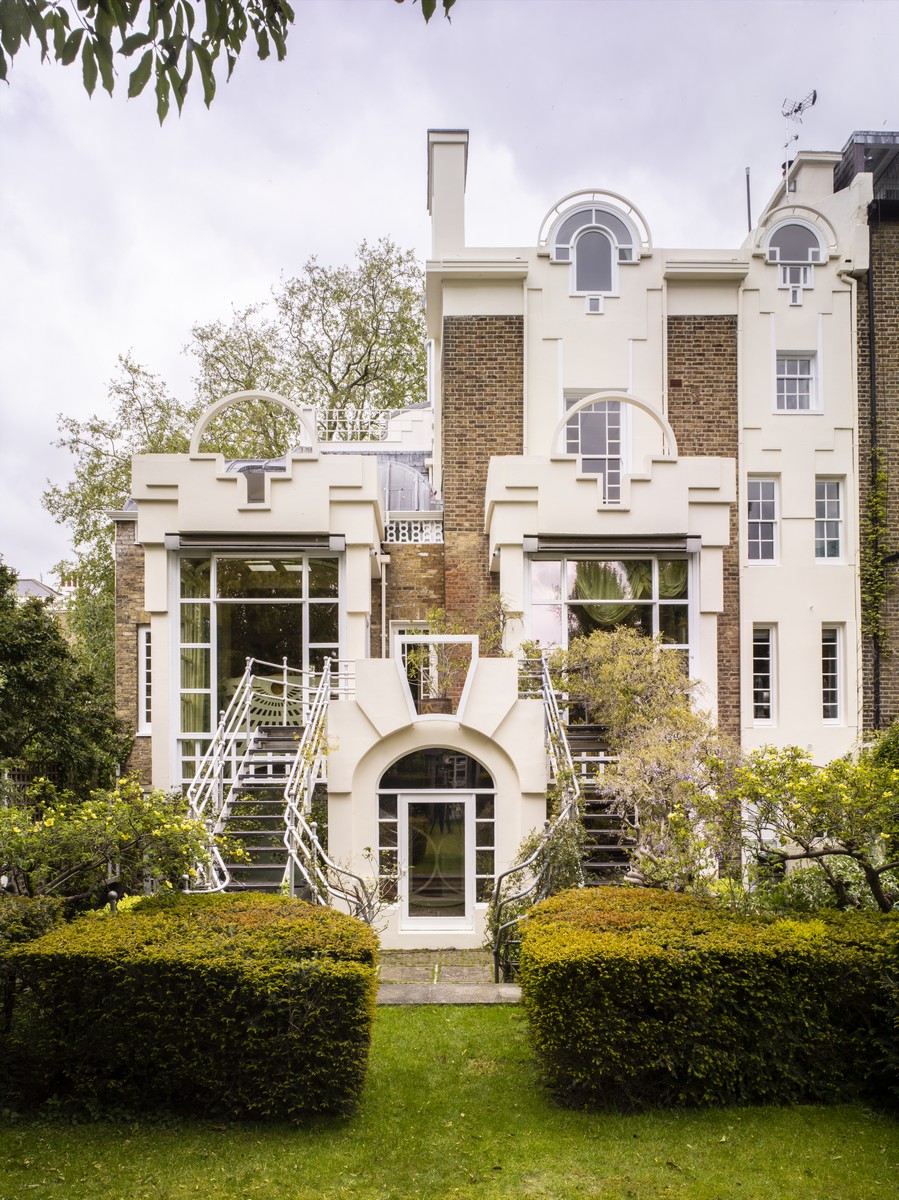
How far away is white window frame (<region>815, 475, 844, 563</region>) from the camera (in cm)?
1864

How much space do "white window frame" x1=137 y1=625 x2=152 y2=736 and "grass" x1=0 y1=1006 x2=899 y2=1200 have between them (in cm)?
1412

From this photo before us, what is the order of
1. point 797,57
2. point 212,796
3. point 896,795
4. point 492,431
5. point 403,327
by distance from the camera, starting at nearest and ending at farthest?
point 896,795
point 212,796
point 797,57
point 492,431
point 403,327

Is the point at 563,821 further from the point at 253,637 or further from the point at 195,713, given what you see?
the point at 195,713

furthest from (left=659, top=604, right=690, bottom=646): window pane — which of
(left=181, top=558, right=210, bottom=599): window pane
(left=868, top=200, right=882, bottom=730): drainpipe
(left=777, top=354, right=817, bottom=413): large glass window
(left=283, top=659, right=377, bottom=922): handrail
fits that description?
(left=181, top=558, right=210, bottom=599): window pane

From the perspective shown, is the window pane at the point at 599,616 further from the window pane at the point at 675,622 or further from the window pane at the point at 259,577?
the window pane at the point at 259,577

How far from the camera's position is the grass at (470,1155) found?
19.4 feet

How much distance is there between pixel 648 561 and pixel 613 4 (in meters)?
10.7

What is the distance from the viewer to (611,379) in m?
18.2

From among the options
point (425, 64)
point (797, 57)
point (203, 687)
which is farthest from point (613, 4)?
point (797, 57)

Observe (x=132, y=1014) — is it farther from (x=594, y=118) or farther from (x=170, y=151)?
(x=594, y=118)

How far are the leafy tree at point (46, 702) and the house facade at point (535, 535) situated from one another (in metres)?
1.59

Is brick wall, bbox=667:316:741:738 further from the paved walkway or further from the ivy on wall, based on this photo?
the paved walkway

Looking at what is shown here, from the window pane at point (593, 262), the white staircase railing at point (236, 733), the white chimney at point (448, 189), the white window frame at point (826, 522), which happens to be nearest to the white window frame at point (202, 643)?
the white staircase railing at point (236, 733)

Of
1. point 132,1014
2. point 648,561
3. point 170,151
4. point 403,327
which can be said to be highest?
point 403,327
